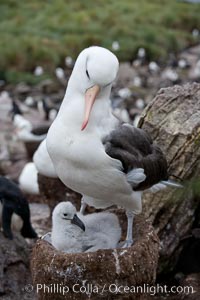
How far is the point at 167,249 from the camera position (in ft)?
24.6

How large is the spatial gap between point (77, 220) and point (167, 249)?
4.70 ft

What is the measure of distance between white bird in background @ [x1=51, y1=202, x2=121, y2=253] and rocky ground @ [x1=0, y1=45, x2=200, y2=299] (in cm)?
410

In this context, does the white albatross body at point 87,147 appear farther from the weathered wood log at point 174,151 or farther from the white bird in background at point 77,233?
the weathered wood log at point 174,151

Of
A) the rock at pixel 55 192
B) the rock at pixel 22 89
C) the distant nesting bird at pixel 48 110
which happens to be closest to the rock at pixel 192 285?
the rock at pixel 55 192

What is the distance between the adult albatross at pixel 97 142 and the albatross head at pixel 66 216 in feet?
0.79

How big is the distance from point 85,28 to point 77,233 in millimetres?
27239

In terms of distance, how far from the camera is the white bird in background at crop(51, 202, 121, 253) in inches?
249

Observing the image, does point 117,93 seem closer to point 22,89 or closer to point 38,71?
point 22,89

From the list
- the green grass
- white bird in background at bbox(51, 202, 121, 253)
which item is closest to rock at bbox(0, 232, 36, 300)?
white bird in background at bbox(51, 202, 121, 253)

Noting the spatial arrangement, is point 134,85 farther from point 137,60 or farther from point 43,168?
point 43,168

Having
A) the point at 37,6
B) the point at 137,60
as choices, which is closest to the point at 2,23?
the point at 37,6

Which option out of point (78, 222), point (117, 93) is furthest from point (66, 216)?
point (117, 93)

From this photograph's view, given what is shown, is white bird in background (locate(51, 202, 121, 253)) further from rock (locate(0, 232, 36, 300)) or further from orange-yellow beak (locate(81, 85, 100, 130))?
rock (locate(0, 232, 36, 300))

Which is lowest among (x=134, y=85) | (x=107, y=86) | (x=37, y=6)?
(x=37, y=6)
